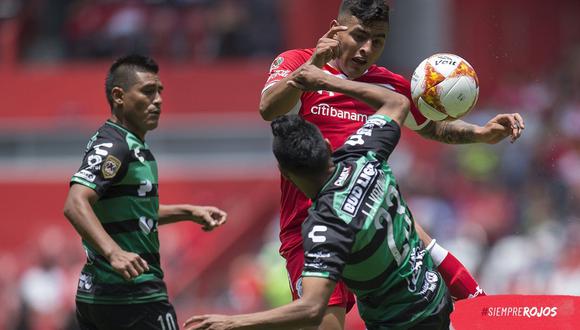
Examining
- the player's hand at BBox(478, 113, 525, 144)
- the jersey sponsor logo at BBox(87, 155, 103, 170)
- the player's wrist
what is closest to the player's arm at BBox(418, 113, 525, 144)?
the player's hand at BBox(478, 113, 525, 144)

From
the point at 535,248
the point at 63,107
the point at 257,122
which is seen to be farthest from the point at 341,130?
the point at 63,107

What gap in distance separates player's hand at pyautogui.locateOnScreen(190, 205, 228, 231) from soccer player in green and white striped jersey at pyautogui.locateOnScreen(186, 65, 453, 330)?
172 centimetres

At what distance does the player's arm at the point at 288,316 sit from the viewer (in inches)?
203

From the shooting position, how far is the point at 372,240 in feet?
18.3

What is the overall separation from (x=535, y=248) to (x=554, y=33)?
314 inches

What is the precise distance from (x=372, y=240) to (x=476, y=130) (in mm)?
1666

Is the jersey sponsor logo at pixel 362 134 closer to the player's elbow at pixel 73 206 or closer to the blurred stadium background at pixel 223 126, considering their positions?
the player's elbow at pixel 73 206

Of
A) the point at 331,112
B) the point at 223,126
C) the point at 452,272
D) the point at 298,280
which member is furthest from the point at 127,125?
the point at 223,126

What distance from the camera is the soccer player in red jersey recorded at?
6500 mm

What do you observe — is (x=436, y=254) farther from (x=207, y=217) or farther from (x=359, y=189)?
(x=359, y=189)

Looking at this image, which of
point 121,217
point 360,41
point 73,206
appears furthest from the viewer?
point 121,217

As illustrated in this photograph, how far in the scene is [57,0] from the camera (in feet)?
68.6

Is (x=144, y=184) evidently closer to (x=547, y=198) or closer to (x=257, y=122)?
(x=547, y=198)

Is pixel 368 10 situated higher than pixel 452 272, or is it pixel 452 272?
pixel 368 10
